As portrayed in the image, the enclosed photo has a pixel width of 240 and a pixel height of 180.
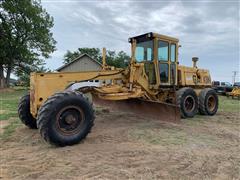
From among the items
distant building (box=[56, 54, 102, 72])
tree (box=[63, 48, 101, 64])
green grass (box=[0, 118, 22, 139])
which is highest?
tree (box=[63, 48, 101, 64])

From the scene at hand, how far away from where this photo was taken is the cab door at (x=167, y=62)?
8.52 metres

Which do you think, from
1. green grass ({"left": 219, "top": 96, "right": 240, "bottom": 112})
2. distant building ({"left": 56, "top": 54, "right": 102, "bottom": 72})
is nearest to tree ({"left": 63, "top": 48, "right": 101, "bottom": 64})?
distant building ({"left": 56, "top": 54, "right": 102, "bottom": 72})

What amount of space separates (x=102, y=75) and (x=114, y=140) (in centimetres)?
185

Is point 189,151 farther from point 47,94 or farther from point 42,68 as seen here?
point 42,68

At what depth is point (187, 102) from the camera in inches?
356

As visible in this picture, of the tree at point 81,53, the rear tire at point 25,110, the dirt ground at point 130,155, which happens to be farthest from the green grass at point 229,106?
the tree at point 81,53

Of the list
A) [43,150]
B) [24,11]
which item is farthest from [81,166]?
[24,11]

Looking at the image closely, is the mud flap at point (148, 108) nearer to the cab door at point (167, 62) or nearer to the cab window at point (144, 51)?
the cab door at point (167, 62)

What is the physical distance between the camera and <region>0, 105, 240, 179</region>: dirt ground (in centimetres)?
394

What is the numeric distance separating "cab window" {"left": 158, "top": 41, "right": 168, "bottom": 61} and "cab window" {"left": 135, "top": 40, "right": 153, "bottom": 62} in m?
0.26

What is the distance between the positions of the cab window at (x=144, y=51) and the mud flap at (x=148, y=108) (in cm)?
136

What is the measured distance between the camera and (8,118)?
852cm

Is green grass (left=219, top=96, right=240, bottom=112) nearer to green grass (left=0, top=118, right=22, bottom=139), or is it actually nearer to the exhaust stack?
the exhaust stack

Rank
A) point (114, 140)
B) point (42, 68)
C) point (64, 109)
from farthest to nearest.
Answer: point (42, 68), point (114, 140), point (64, 109)
